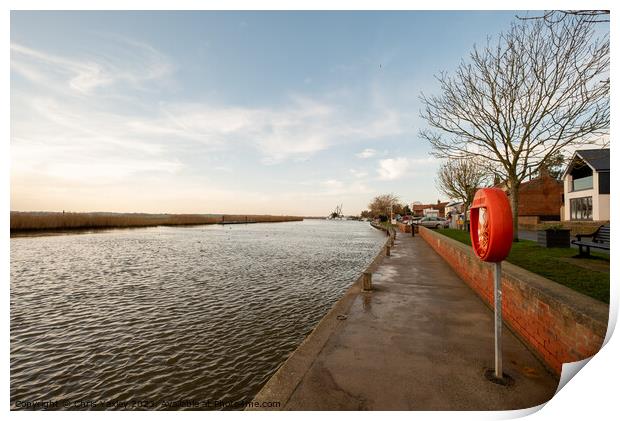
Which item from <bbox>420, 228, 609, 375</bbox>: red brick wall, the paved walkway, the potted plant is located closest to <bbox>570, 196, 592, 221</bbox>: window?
the potted plant

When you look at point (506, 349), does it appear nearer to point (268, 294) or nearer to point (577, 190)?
point (268, 294)

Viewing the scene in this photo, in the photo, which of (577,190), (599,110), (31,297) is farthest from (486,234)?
(577,190)

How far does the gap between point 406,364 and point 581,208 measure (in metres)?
30.5

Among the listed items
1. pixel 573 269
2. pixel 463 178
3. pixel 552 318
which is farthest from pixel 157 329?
pixel 463 178

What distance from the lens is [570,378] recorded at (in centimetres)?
328

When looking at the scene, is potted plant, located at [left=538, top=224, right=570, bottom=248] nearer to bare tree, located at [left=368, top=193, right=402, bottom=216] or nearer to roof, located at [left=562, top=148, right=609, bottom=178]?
roof, located at [left=562, top=148, right=609, bottom=178]

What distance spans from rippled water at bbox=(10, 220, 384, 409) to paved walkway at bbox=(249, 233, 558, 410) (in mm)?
1199

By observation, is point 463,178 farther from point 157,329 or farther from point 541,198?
point 157,329

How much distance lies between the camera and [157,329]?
6.74m

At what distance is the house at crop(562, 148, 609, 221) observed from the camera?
71.1ft

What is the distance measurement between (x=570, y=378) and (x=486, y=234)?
1.82 meters

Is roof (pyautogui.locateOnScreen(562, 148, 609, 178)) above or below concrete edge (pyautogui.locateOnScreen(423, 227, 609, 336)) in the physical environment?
above

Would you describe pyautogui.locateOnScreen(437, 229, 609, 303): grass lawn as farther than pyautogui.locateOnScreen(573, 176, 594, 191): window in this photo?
No

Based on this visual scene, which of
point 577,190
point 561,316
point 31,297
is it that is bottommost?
point 31,297
